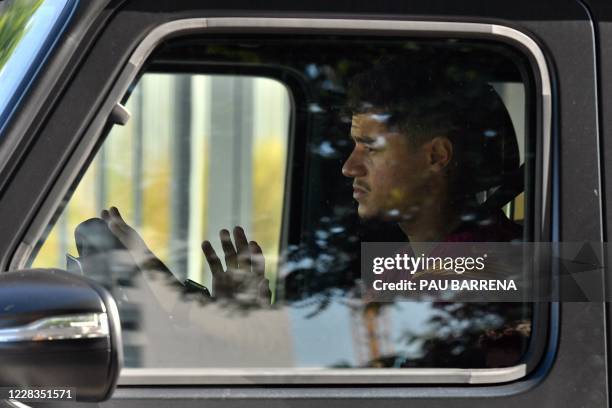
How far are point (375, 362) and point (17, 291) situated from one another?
0.60m

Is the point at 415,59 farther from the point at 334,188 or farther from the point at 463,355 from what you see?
the point at 463,355

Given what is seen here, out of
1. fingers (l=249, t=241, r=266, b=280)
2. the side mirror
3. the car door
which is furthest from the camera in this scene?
fingers (l=249, t=241, r=266, b=280)

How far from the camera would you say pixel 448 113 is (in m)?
1.71

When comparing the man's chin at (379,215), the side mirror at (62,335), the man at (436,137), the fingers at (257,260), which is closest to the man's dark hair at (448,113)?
the man at (436,137)

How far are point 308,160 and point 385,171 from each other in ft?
0.47

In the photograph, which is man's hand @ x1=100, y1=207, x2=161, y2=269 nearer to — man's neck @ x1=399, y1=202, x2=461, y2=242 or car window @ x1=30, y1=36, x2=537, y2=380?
car window @ x1=30, y1=36, x2=537, y2=380

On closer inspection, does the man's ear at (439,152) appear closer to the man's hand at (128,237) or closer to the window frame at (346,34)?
the window frame at (346,34)

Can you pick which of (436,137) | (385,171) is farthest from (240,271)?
(436,137)

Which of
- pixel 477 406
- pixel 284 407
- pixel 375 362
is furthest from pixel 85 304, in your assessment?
pixel 477 406

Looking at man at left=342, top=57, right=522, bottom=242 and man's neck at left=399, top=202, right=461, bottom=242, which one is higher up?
man at left=342, top=57, right=522, bottom=242

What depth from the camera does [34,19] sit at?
1.71 metres

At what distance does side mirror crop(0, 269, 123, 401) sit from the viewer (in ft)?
4.38

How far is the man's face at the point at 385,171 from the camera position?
Answer: 67.2 inches

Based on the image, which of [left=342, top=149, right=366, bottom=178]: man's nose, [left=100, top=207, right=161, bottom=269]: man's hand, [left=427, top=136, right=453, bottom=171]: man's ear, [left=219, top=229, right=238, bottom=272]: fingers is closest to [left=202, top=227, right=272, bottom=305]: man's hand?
[left=219, top=229, right=238, bottom=272]: fingers
